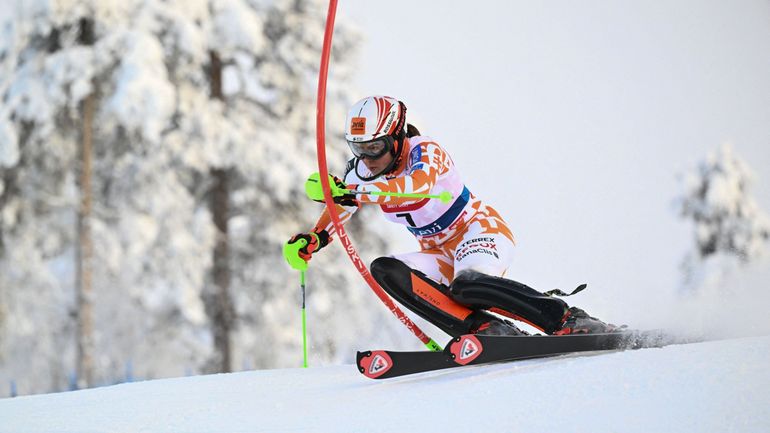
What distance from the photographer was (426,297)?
478cm

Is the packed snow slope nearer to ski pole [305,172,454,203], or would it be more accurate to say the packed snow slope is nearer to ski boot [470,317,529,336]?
ski boot [470,317,529,336]

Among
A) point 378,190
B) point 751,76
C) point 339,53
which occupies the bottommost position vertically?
point 378,190

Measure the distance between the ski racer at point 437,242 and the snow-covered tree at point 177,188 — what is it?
913 centimetres

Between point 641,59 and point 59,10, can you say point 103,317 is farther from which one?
point 641,59

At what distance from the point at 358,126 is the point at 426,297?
977 mm

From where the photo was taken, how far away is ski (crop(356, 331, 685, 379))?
441 cm

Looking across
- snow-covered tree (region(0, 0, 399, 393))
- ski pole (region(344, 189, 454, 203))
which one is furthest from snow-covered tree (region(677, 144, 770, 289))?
ski pole (region(344, 189, 454, 203))

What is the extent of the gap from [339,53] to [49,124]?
15.9ft

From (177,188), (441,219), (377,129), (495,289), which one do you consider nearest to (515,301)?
(495,289)

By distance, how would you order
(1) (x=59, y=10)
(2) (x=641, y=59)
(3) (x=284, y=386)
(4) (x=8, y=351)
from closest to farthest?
(3) (x=284, y=386) < (1) (x=59, y=10) < (4) (x=8, y=351) < (2) (x=641, y=59)

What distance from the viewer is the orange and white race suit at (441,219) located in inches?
185

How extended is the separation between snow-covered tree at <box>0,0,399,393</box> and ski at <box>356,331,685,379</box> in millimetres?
9479

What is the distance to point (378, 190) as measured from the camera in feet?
14.4

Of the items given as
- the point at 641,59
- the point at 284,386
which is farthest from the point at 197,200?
the point at 641,59
